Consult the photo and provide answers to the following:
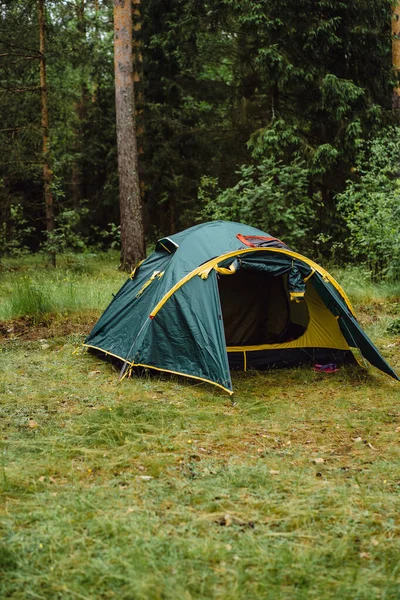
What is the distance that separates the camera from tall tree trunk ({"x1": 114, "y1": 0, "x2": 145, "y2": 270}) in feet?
37.5

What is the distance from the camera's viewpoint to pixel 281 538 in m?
3.00

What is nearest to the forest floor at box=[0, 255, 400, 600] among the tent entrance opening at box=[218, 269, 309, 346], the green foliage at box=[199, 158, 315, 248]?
the tent entrance opening at box=[218, 269, 309, 346]

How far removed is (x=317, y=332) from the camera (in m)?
6.87

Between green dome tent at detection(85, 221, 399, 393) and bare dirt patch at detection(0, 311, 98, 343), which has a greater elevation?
green dome tent at detection(85, 221, 399, 393)

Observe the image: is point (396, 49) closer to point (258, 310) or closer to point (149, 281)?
point (258, 310)

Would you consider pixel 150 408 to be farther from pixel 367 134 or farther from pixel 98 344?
pixel 367 134

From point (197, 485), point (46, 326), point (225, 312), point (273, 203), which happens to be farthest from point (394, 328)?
point (197, 485)

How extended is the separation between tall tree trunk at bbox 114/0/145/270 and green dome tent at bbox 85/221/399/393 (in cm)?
506

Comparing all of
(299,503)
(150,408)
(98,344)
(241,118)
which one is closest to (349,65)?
(241,118)

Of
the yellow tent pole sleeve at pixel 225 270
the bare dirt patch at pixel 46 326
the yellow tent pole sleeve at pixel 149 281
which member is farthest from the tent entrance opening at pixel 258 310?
the bare dirt patch at pixel 46 326

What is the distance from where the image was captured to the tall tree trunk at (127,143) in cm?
1144

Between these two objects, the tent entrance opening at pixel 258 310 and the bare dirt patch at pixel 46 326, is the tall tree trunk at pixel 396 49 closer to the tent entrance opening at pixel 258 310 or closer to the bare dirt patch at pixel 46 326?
the tent entrance opening at pixel 258 310

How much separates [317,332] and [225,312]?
1.12 m

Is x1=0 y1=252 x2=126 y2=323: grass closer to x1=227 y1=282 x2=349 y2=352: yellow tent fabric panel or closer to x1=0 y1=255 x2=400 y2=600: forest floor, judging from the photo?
x1=0 y1=255 x2=400 y2=600: forest floor
